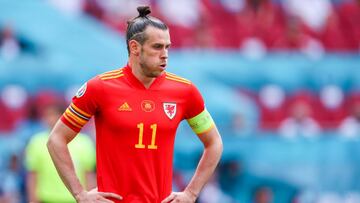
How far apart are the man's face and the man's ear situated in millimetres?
60

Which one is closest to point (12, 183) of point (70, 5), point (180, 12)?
point (70, 5)

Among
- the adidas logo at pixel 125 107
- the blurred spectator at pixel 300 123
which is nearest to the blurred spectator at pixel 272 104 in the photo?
the blurred spectator at pixel 300 123

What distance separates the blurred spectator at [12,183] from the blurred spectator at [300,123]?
4222 millimetres

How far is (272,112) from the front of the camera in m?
15.8

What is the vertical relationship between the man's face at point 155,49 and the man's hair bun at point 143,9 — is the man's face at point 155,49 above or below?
below

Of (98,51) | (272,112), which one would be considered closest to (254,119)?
(272,112)

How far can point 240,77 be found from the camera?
52.5 feet

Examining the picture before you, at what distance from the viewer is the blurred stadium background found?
13.1 metres

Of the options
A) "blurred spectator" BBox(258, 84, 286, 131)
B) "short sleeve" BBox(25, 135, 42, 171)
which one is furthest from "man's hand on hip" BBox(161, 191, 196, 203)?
"blurred spectator" BBox(258, 84, 286, 131)

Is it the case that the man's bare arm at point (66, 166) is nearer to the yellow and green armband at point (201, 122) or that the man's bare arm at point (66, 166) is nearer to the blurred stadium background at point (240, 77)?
the yellow and green armband at point (201, 122)

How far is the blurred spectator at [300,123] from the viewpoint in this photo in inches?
588

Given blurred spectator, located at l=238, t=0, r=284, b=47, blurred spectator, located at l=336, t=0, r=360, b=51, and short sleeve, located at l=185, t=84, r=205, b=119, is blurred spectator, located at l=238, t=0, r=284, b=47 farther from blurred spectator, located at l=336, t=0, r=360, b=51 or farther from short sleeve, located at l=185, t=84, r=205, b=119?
short sleeve, located at l=185, t=84, r=205, b=119

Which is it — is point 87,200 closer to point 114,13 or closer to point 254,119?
point 254,119

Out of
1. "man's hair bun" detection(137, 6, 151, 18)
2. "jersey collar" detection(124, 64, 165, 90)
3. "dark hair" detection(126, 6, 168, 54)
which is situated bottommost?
"jersey collar" detection(124, 64, 165, 90)
